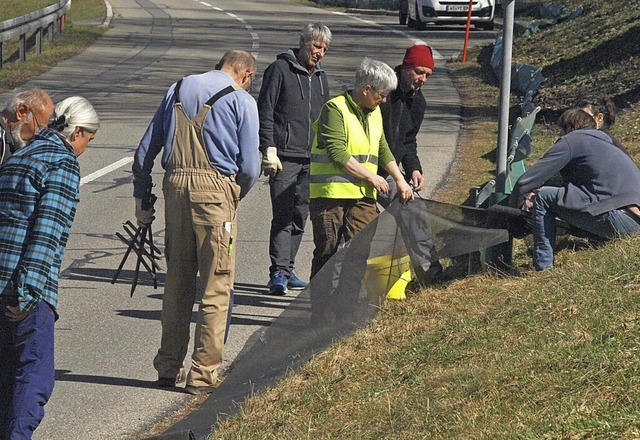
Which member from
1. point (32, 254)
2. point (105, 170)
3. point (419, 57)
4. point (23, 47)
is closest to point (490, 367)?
point (32, 254)

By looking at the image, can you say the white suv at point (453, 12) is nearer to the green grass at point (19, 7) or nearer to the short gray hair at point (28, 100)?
the green grass at point (19, 7)

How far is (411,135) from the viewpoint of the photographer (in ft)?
28.0

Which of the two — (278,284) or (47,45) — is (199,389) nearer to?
(278,284)

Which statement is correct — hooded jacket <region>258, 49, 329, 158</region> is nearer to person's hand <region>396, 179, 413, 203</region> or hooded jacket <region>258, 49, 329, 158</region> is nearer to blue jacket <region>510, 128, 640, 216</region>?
person's hand <region>396, 179, 413, 203</region>

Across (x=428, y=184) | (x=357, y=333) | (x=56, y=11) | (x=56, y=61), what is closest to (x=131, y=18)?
(x=56, y=11)

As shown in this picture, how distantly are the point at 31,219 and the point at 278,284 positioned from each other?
4.01 metres

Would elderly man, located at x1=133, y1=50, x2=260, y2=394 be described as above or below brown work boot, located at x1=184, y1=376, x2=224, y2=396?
above

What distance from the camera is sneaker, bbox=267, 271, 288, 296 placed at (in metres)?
8.90

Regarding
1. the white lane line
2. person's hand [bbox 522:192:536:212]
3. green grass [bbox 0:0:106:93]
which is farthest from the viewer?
green grass [bbox 0:0:106:93]

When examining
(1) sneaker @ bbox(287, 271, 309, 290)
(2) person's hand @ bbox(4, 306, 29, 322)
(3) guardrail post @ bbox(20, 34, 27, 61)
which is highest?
(2) person's hand @ bbox(4, 306, 29, 322)

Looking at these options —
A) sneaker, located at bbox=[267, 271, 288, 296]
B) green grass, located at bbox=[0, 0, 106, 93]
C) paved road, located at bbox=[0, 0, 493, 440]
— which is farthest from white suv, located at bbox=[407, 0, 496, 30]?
sneaker, located at bbox=[267, 271, 288, 296]

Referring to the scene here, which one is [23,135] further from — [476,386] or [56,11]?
[56,11]

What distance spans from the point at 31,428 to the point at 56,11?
24623 mm

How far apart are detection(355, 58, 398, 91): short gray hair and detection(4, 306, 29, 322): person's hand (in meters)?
2.94
